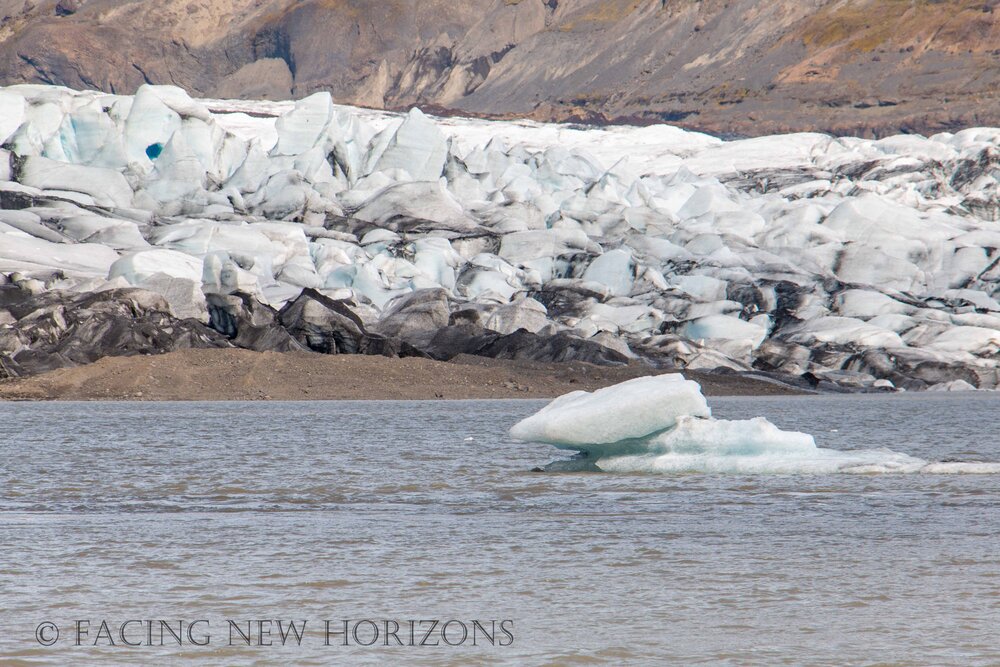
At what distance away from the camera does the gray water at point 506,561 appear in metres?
6.91

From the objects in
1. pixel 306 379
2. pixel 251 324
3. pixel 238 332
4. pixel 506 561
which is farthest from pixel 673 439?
pixel 238 332

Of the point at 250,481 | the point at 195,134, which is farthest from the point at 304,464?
the point at 195,134

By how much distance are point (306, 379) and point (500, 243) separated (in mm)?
18982

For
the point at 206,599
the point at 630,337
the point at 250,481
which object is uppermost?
the point at 206,599

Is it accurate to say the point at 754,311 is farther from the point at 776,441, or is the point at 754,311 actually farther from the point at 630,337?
the point at 776,441

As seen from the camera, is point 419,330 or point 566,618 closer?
point 566,618

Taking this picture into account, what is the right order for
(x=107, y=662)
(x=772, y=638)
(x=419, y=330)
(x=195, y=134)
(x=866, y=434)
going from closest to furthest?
(x=107, y=662) → (x=772, y=638) → (x=866, y=434) → (x=419, y=330) → (x=195, y=134)

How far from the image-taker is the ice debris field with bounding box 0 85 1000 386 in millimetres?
57531

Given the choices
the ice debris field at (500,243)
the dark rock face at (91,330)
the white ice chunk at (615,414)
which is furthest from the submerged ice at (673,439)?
the ice debris field at (500,243)

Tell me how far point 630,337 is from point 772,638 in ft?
172

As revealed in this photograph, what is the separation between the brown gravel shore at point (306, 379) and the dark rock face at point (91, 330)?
164 centimetres

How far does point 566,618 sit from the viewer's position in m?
7.65

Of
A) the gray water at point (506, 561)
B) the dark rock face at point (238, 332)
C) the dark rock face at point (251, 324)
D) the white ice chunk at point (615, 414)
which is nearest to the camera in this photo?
the gray water at point (506, 561)

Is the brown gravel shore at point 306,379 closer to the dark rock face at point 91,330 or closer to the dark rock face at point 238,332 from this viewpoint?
the dark rock face at point 238,332
